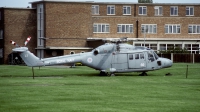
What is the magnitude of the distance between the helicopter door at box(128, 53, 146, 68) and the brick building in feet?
123

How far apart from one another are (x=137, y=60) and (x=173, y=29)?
144 ft

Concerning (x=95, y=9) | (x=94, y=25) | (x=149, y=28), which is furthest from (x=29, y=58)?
(x=149, y=28)

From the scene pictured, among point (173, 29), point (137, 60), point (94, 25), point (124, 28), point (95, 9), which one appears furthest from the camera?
point (173, 29)

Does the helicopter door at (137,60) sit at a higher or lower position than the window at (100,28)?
lower

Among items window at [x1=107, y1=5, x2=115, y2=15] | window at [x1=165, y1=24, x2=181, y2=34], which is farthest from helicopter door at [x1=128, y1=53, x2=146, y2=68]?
window at [x1=165, y1=24, x2=181, y2=34]

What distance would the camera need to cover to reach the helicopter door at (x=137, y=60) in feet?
148

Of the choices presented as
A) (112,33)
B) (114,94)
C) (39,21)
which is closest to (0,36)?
(39,21)

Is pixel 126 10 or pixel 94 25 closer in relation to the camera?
pixel 94 25

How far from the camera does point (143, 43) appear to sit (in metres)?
86.3

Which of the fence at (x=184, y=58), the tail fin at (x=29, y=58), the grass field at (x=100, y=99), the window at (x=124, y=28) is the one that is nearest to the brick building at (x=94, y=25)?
the window at (x=124, y=28)

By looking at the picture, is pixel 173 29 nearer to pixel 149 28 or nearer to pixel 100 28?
pixel 149 28

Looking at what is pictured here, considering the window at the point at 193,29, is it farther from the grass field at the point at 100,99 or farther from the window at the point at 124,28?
the grass field at the point at 100,99

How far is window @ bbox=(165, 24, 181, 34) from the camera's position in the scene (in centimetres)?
8750

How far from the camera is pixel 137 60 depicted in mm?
45031
